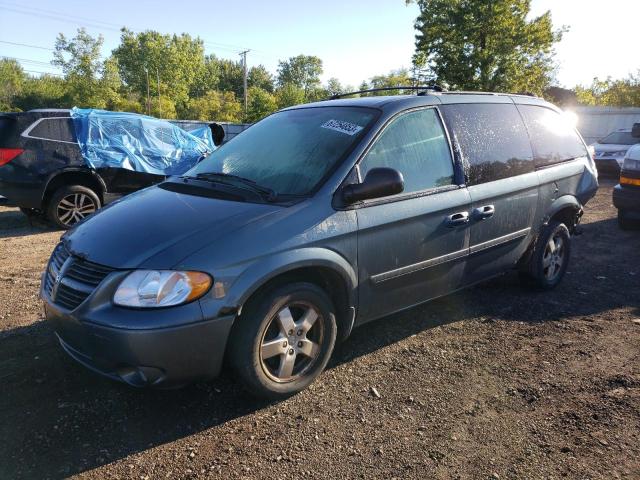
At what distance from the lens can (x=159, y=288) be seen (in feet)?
8.13

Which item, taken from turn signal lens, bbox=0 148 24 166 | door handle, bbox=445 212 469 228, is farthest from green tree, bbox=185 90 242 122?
door handle, bbox=445 212 469 228

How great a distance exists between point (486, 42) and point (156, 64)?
183 feet

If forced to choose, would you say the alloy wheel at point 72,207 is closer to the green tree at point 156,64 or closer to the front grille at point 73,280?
the front grille at point 73,280

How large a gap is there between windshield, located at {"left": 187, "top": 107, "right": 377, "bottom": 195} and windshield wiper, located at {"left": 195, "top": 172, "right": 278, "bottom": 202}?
30 millimetres

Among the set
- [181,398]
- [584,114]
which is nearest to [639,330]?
[181,398]

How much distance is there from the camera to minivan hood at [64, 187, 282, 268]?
260 cm

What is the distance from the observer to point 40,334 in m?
3.79

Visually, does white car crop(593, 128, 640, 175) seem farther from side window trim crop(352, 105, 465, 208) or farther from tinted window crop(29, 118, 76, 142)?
tinted window crop(29, 118, 76, 142)

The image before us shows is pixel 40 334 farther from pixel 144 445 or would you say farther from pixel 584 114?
pixel 584 114

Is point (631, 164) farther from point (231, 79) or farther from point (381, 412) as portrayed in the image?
point (231, 79)

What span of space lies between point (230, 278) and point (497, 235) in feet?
7.96

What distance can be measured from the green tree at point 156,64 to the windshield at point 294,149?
69674 mm

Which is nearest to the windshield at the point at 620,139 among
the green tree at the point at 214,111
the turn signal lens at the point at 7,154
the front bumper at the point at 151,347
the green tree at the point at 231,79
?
the turn signal lens at the point at 7,154

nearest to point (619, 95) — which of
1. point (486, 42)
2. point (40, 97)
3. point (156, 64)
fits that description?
point (486, 42)
